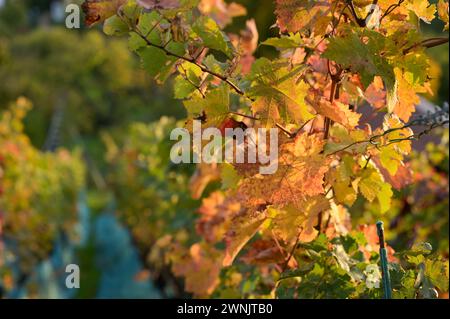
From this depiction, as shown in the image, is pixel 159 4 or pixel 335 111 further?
pixel 335 111

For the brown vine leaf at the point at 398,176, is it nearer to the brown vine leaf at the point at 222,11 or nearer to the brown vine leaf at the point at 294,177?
the brown vine leaf at the point at 294,177

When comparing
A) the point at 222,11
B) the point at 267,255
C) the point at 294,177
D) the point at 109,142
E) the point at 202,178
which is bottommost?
the point at 267,255

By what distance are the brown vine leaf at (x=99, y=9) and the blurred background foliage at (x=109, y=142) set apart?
3.12 feet

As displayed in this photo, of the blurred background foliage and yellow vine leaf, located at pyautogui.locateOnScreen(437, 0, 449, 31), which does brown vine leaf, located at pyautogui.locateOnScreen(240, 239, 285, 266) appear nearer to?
the blurred background foliage

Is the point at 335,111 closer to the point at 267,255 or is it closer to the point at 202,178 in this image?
the point at 267,255

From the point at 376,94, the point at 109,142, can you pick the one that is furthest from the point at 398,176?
the point at 109,142

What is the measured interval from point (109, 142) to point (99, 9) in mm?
10177

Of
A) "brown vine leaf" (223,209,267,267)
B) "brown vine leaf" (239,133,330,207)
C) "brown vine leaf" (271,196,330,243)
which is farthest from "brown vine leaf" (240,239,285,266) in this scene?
"brown vine leaf" (239,133,330,207)

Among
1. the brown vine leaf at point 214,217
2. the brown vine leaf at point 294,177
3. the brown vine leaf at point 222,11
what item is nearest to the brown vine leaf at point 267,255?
the brown vine leaf at point 294,177

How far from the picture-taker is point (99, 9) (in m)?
1.40

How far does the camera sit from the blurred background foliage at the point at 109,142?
4.16 meters

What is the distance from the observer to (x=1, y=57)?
10773mm

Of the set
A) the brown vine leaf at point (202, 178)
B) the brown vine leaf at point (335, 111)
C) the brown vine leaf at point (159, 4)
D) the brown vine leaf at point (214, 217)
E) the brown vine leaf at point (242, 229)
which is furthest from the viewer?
the brown vine leaf at point (202, 178)
